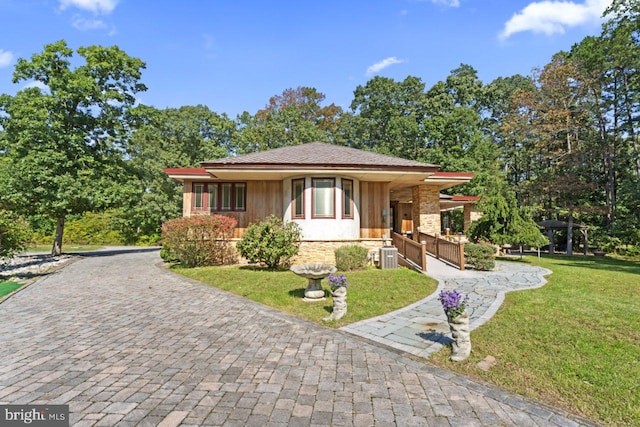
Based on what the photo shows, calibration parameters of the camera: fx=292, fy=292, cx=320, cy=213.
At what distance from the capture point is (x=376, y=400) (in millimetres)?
3197

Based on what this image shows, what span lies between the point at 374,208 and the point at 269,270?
614 cm

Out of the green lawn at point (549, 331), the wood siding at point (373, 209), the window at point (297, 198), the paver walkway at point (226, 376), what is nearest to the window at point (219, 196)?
the window at point (297, 198)

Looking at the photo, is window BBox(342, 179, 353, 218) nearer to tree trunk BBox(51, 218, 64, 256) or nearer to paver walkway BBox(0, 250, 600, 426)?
paver walkway BBox(0, 250, 600, 426)

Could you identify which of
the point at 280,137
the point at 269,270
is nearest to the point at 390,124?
the point at 280,137

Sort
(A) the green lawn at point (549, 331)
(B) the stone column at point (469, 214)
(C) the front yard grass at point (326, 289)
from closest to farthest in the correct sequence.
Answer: (A) the green lawn at point (549, 331)
(C) the front yard grass at point (326, 289)
(B) the stone column at point (469, 214)

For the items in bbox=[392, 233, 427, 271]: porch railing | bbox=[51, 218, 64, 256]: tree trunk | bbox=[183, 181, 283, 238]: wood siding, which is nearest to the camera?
bbox=[392, 233, 427, 271]: porch railing

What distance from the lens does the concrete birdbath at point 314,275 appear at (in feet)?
23.9

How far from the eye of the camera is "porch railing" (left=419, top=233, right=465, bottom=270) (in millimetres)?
11203

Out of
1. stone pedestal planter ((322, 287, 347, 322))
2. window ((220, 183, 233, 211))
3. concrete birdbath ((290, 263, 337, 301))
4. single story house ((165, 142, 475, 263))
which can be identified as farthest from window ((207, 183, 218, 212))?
stone pedestal planter ((322, 287, 347, 322))

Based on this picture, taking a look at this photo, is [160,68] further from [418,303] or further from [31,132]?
[418,303]

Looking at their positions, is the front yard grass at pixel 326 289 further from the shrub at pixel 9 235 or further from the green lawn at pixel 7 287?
the shrub at pixel 9 235

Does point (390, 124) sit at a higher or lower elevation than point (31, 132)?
higher

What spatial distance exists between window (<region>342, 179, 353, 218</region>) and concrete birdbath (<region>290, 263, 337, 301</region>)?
5.56 meters

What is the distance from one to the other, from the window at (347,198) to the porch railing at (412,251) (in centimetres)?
252
